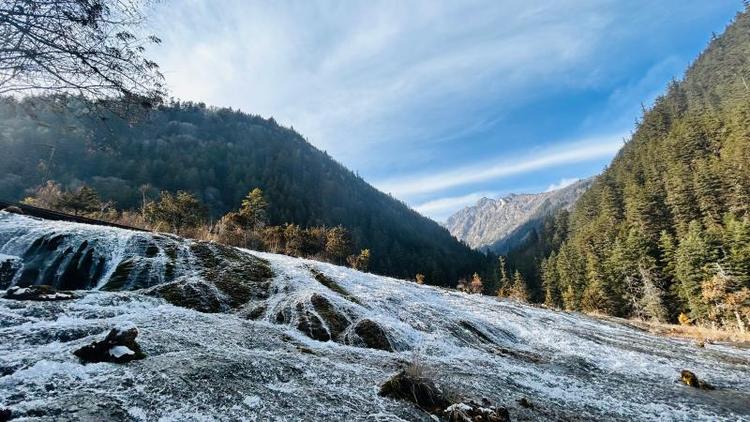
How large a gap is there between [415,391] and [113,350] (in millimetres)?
5623

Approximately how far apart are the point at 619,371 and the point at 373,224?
17398 cm

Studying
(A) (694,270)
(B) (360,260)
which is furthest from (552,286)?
(B) (360,260)

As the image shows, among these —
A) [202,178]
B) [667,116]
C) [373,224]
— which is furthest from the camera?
[373,224]

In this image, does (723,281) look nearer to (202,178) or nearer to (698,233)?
(698,233)

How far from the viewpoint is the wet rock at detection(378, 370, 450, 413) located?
7680mm

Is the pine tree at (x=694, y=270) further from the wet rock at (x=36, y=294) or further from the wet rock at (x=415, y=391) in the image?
the wet rock at (x=36, y=294)

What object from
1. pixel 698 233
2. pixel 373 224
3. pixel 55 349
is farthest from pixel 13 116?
pixel 373 224

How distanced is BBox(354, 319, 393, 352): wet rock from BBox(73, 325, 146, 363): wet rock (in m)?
7.27

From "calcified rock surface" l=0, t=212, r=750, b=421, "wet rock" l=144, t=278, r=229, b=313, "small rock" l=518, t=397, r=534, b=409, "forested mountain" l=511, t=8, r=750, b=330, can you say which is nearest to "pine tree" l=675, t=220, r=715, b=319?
"forested mountain" l=511, t=8, r=750, b=330

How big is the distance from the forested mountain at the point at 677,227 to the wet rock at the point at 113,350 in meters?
54.2

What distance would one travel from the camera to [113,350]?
273 inches

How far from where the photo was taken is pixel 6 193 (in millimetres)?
97812

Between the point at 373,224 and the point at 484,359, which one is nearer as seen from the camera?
the point at 484,359

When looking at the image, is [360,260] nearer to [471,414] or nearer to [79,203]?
[79,203]
